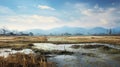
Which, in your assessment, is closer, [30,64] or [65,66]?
[30,64]

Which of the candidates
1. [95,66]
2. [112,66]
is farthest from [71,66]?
[112,66]

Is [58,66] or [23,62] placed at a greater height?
[23,62]

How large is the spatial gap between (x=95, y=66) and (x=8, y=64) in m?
10.6

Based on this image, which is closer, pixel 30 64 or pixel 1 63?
pixel 1 63

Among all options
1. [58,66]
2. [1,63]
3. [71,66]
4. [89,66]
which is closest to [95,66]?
[89,66]

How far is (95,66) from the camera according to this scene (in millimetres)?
23047

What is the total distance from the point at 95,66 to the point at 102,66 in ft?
2.74

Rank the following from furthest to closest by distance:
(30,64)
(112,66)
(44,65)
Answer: (112,66), (30,64), (44,65)

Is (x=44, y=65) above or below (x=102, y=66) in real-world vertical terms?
above

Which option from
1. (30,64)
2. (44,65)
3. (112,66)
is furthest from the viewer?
(112,66)

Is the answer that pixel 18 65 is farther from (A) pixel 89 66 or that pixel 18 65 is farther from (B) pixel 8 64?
(A) pixel 89 66

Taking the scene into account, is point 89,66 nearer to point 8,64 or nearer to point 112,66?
point 112,66

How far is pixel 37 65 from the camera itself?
18.0m

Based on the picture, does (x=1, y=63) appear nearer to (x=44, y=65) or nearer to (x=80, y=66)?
(x=44, y=65)
